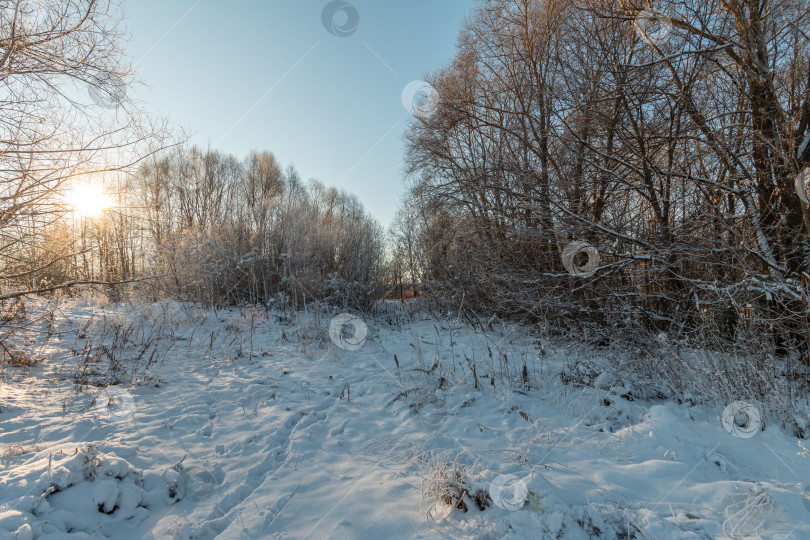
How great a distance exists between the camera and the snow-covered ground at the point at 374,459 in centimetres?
195

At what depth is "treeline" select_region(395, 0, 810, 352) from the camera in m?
4.59

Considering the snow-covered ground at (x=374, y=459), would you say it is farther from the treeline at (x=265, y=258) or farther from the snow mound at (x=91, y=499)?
the treeline at (x=265, y=258)

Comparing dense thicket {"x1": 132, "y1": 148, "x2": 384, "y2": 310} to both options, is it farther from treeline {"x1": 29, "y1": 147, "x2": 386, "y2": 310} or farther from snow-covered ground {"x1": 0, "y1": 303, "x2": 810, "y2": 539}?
snow-covered ground {"x1": 0, "y1": 303, "x2": 810, "y2": 539}

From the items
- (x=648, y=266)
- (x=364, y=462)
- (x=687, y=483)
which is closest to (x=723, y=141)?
(x=648, y=266)

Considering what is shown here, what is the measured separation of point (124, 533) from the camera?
196 centimetres

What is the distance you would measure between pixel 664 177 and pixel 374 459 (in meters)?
5.92

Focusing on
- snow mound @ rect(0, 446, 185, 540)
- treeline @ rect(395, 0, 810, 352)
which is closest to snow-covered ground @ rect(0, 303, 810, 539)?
snow mound @ rect(0, 446, 185, 540)

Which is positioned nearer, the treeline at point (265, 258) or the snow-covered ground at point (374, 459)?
the snow-covered ground at point (374, 459)

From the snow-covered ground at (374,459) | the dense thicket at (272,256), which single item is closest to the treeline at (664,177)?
the snow-covered ground at (374,459)

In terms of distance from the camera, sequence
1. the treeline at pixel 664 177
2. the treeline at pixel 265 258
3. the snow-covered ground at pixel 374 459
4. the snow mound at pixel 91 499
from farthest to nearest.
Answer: the treeline at pixel 265 258 < the treeline at pixel 664 177 < the snow-covered ground at pixel 374 459 < the snow mound at pixel 91 499

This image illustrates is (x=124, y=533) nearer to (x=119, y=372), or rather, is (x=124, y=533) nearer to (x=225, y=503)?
(x=225, y=503)

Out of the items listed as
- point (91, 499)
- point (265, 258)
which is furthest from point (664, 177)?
point (265, 258)

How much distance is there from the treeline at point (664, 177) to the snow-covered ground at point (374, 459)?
2.26 metres

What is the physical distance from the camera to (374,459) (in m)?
2.88
